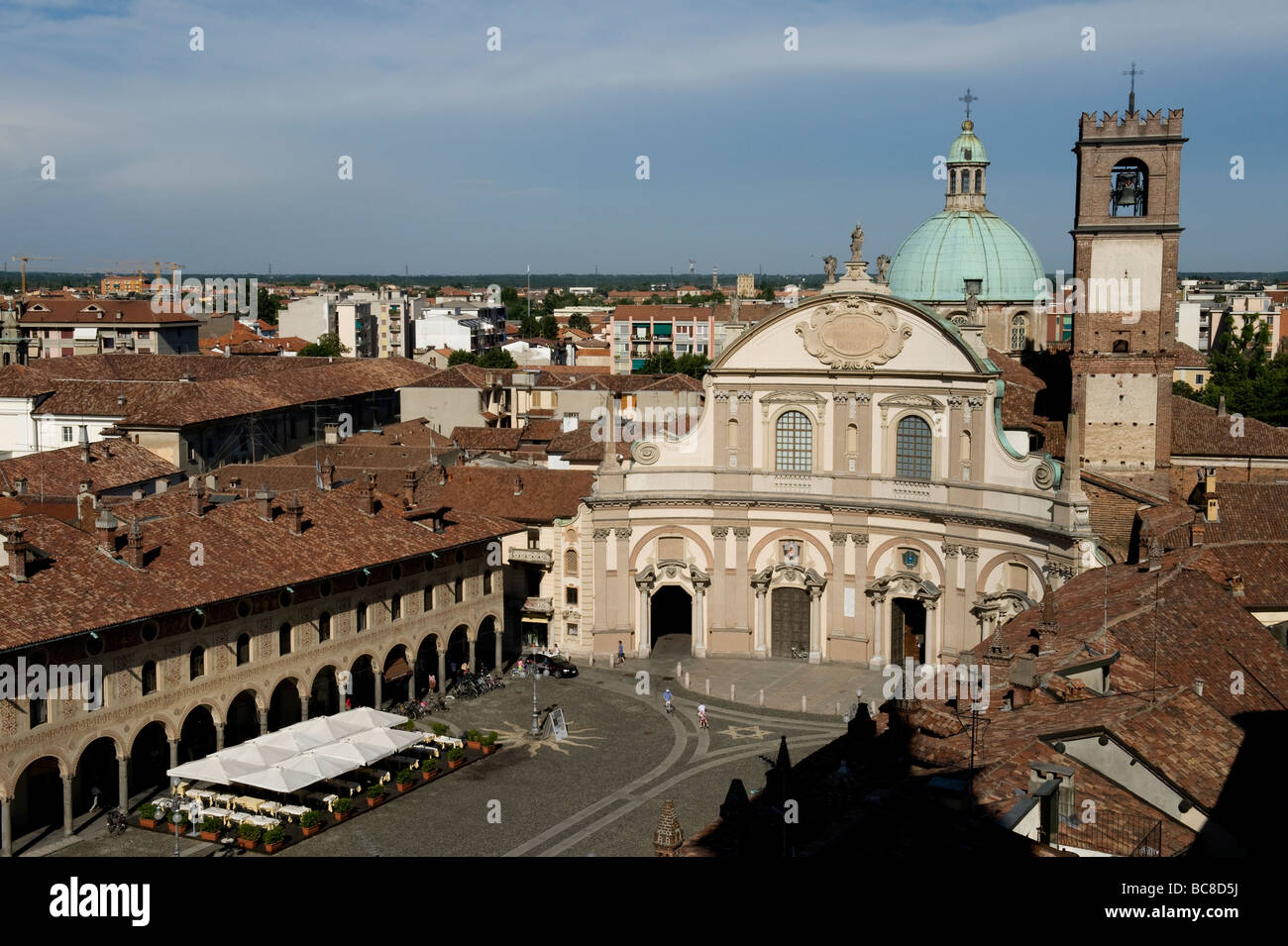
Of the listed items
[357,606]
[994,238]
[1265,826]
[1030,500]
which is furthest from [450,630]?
[994,238]

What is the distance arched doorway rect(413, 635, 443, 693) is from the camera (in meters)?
54.6

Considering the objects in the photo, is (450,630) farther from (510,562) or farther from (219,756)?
(219,756)

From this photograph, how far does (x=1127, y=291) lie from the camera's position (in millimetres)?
57281

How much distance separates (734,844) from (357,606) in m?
32.3

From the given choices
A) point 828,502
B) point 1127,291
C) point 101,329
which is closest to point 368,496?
point 828,502

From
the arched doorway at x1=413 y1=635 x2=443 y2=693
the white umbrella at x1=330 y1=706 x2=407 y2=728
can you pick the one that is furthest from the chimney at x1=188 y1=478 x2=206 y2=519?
the arched doorway at x1=413 y1=635 x2=443 y2=693

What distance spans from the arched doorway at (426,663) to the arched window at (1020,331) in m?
41.3

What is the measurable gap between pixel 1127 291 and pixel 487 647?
30477 mm

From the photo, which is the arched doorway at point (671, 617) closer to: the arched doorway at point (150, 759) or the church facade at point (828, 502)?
the church facade at point (828, 502)

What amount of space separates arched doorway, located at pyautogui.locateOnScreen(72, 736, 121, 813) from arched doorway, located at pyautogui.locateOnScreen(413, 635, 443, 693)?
13012 mm

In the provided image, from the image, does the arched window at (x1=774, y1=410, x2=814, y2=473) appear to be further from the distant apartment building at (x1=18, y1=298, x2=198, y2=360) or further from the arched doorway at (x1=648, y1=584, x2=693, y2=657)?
the distant apartment building at (x1=18, y1=298, x2=198, y2=360)

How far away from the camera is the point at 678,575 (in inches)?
2447

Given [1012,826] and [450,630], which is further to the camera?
[450,630]

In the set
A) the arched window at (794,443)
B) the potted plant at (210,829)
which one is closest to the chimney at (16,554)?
the potted plant at (210,829)
